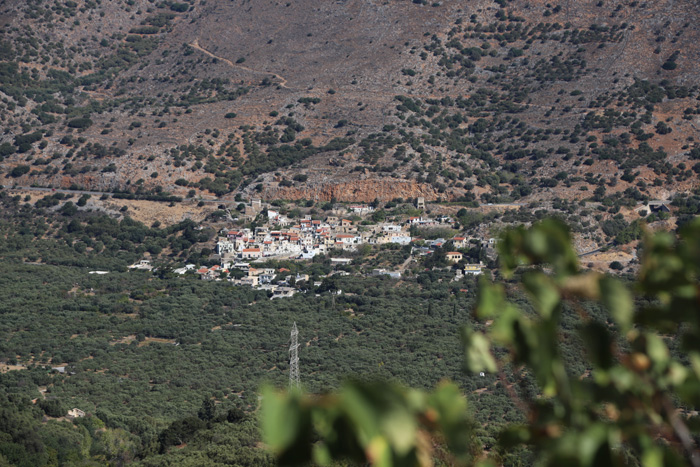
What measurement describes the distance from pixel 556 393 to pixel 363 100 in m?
66.9

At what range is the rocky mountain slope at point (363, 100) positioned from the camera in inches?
2341

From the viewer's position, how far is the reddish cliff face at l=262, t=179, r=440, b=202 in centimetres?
5828

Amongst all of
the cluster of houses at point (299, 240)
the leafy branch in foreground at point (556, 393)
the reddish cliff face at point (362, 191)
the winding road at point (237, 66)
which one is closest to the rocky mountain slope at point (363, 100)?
the reddish cliff face at point (362, 191)

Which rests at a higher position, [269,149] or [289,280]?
[269,149]

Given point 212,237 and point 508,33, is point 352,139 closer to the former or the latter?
point 212,237

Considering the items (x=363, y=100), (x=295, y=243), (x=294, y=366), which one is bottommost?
(x=294, y=366)

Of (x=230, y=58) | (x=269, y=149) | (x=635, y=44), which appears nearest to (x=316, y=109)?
(x=269, y=149)

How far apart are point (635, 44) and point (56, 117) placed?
50.2 metres

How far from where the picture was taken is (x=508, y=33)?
7706 cm

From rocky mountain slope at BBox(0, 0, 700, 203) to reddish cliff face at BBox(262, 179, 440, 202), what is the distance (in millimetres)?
125

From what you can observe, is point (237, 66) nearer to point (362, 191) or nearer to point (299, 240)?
point (362, 191)

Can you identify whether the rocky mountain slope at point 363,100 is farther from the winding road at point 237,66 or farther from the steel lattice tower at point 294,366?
the steel lattice tower at point 294,366

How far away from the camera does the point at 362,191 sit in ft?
193

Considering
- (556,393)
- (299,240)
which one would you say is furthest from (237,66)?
(556,393)
